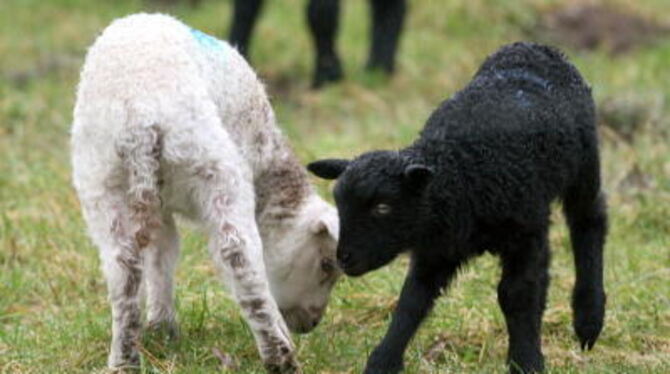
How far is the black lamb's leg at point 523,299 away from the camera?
523cm

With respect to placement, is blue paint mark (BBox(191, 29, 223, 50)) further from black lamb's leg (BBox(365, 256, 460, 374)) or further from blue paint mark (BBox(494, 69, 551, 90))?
black lamb's leg (BBox(365, 256, 460, 374))

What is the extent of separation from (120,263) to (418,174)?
1.19 metres

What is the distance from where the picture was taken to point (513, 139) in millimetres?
5258

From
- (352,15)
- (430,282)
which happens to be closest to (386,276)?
(430,282)

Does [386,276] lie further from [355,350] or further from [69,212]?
[69,212]

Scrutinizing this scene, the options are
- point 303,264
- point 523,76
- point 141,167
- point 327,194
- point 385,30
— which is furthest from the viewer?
point 385,30

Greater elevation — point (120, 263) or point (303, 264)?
point (120, 263)

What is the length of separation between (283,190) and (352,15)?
8.35 meters

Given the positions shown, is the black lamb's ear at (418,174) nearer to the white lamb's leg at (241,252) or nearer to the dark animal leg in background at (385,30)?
the white lamb's leg at (241,252)

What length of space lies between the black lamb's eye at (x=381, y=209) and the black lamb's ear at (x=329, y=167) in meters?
0.37

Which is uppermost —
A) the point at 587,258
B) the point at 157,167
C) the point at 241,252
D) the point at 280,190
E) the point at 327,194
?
the point at 157,167

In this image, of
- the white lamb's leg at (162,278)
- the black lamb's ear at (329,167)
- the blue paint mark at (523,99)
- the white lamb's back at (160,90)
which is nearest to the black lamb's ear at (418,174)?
the black lamb's ear at (329,167)

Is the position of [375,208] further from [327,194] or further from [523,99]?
[327,194]

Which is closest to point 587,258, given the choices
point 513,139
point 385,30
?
point 513,139
